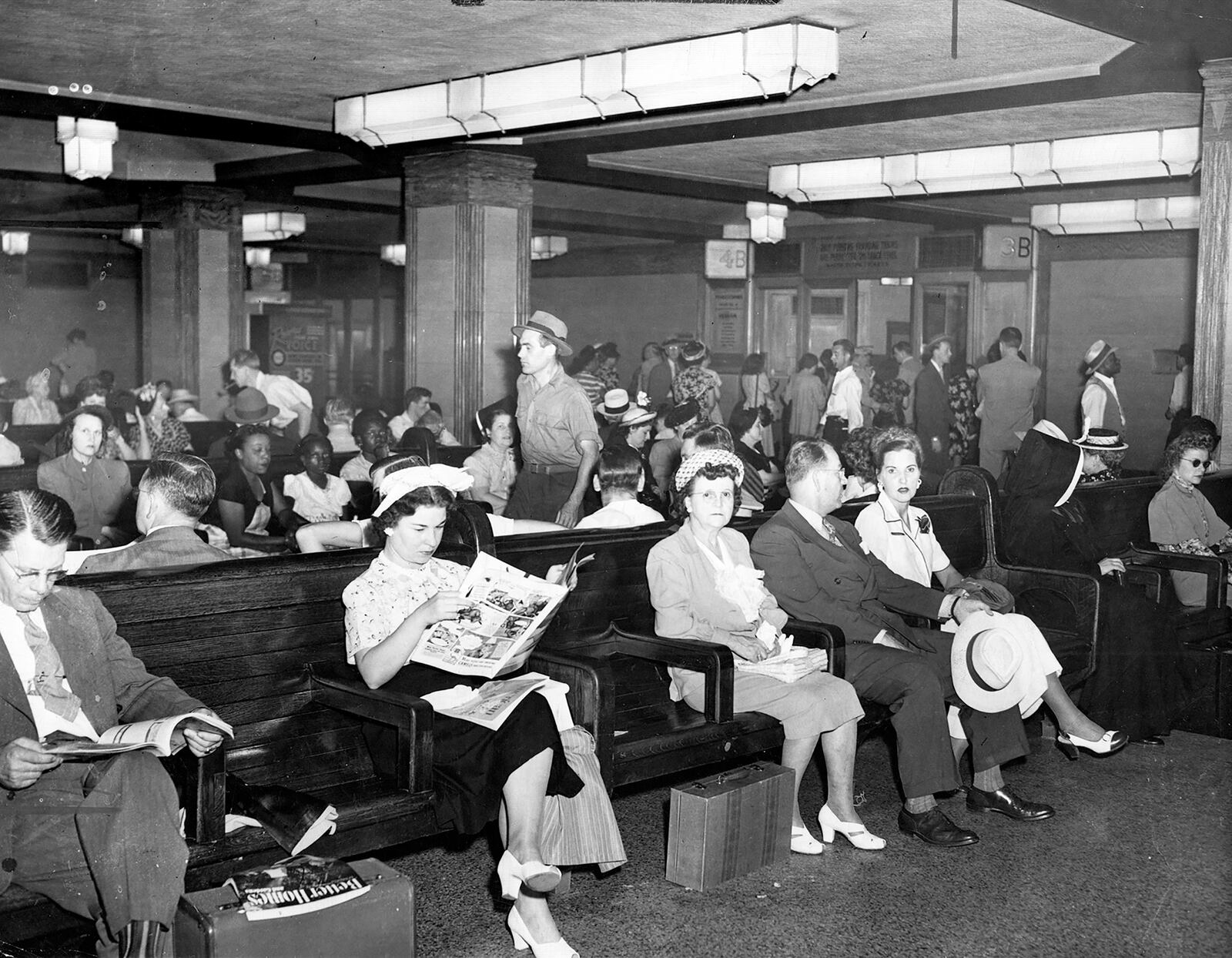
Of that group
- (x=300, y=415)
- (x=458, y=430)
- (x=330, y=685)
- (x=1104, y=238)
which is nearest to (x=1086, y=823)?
(x=330, y=685)

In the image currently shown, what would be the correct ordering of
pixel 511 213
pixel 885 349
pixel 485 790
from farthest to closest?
pixel 885 349
pixel 511 213
pixel 485 790

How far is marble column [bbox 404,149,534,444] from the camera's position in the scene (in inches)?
401

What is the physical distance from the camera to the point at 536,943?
318cm

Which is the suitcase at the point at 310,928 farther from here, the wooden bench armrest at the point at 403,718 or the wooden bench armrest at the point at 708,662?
the wooden bench armrest at the point at 708,662

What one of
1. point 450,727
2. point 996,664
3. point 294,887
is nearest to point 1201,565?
point 996,664

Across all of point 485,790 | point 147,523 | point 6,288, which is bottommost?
point 485,790

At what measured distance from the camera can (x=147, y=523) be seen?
382 centimetres

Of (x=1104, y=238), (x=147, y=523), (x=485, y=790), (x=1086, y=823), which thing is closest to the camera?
(x=485, y=790)

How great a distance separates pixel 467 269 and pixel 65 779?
773cm

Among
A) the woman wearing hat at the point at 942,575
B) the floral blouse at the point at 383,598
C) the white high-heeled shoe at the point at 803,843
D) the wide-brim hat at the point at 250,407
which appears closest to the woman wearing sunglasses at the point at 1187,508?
the woman wearing hat at the point at 942,575

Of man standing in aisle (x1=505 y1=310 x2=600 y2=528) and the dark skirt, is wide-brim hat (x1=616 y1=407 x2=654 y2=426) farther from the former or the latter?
the dark skirt

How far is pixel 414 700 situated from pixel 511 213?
763 cm

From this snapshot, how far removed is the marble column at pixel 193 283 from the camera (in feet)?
46.2

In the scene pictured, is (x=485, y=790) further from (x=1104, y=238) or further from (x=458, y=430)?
(x=1104, y=238)
